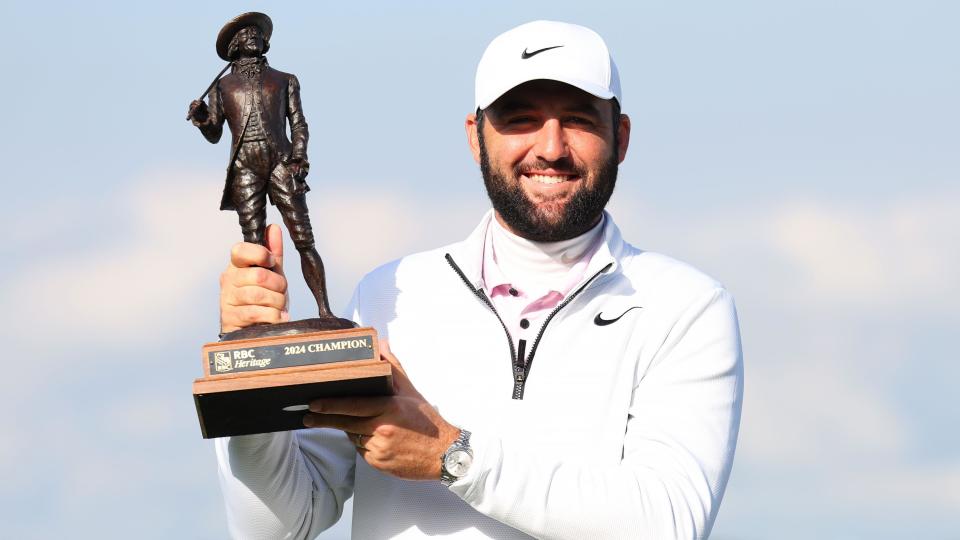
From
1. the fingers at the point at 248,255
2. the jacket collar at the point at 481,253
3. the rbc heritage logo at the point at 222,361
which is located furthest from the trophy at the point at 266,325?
the jacket collar at the point at 481,253

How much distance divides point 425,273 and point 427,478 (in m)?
1.40

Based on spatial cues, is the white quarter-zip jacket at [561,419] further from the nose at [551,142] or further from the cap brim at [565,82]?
the cap brim at [565,82]

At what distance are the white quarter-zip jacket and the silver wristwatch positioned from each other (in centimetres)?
11

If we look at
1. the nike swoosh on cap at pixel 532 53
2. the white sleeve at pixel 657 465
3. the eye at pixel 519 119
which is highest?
the nike swoosh on cap at pixel 532 53

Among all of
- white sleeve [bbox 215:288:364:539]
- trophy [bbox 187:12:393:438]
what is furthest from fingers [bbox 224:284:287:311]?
white sleeve [bbox 215:288:364:539]

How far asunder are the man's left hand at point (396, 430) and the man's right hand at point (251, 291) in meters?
0.41

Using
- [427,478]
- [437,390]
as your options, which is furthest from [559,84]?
[427,478]

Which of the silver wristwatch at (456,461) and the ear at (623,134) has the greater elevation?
the ear at (623,134)

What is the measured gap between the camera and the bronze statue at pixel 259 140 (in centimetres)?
611

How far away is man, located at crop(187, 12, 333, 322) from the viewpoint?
6.11 meters

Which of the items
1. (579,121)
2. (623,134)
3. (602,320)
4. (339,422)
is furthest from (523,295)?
(339,422)

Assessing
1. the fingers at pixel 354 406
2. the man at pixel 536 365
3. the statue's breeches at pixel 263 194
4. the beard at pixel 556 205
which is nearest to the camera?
the fingers at pixel 354 406

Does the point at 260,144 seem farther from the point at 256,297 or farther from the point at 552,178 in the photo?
the point at 552,178

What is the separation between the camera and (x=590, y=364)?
6312 millimetres
